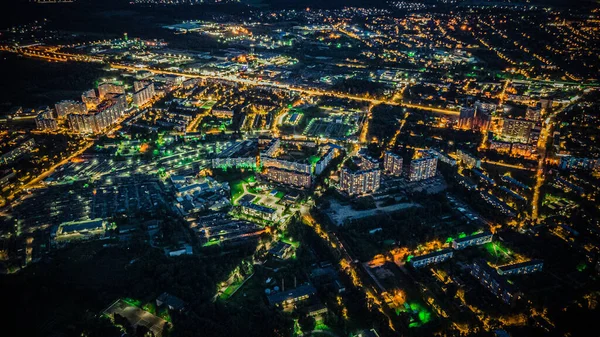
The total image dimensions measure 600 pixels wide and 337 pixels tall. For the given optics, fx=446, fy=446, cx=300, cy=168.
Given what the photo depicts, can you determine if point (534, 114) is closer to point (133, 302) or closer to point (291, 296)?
point (291, 296)

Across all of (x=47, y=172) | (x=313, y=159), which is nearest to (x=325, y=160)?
(x=313, y=159)

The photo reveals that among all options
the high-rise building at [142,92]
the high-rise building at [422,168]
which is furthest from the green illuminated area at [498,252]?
the high-rise building at [142,92]

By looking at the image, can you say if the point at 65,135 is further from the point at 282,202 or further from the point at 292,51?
the point at 292,51

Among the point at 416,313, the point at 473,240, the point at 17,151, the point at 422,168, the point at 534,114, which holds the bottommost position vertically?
the point at 416,313

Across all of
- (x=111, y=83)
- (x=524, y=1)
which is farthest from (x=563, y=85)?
(x=524, y=1)

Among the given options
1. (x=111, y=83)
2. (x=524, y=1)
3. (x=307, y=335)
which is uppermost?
(x=524, y=1)

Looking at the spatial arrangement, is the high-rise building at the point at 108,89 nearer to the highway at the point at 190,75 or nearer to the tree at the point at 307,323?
the highway at the point at 190,75
